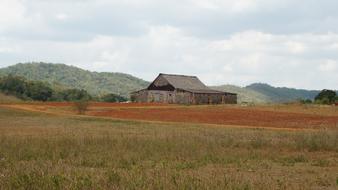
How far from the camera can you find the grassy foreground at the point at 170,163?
9.09 meters

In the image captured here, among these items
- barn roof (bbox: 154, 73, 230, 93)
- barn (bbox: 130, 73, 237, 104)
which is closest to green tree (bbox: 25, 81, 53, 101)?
barn (bbox: 130, 73, 237, 104)

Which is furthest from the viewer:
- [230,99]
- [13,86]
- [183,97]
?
[230,99]

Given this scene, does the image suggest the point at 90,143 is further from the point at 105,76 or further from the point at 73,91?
the point at 105,76

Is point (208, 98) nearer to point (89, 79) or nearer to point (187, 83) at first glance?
point (187, 83)

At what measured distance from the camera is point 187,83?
88.9 meters

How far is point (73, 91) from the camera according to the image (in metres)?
97.9

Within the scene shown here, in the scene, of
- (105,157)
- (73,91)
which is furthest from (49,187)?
(73,91)

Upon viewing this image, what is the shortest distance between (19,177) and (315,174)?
7875 mm

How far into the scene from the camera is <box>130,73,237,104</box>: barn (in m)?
82.5

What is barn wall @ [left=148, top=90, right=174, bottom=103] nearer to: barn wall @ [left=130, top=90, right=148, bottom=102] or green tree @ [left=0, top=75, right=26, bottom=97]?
barn wall @ [left=130, top=90, right=148, bottom=102]

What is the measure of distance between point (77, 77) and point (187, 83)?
308 feet

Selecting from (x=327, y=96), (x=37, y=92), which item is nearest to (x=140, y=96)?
(x=37, y=92)

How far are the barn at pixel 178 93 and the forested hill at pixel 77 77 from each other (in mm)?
67094

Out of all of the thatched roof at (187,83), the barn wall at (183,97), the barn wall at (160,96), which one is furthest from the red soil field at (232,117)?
the barn wall at (160,96)
